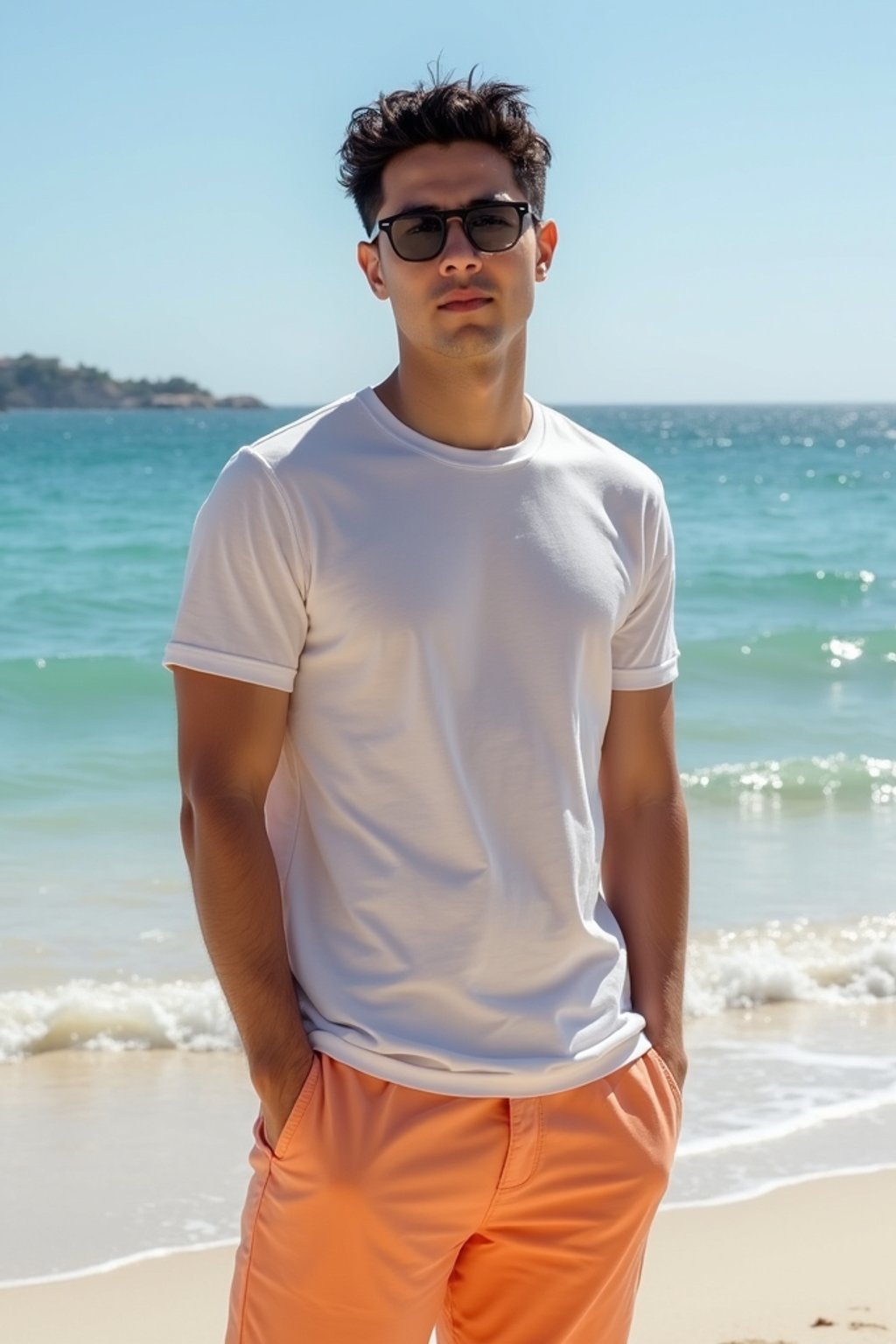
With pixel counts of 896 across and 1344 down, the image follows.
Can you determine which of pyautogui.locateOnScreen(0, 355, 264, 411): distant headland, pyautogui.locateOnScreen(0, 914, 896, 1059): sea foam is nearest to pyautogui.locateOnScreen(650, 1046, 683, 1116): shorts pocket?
pyautogui.locateOnScreen(0, 914, 896, 1059): sea foam

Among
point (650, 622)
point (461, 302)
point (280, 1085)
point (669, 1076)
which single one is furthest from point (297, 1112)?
point (461, 302)

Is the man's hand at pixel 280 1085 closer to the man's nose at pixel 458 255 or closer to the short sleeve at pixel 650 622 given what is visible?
the short sleeve at pixel 650 622

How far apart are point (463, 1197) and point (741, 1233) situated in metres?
2.23

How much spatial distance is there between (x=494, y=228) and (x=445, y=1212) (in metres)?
1.26

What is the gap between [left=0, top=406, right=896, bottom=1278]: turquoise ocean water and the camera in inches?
189

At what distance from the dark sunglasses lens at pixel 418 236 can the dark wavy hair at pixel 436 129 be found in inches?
2.7

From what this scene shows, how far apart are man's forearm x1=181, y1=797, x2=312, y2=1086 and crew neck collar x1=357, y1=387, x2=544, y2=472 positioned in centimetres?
51

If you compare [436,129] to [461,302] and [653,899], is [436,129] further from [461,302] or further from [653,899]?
[653,899]

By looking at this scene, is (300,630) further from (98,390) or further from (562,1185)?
(98,390)

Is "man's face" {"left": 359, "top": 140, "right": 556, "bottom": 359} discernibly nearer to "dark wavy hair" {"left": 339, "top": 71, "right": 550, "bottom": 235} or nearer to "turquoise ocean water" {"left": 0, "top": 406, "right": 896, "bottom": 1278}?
"dark wavy hair" {"left": 339, "top": 71, "right": 550, "bottom": 235}

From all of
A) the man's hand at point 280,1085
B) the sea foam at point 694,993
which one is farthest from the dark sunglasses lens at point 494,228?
the sea foam at point 694,993

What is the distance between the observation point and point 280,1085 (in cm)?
192

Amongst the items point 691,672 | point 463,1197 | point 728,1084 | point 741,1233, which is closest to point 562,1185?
point 463,1197

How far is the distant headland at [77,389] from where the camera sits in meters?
113
